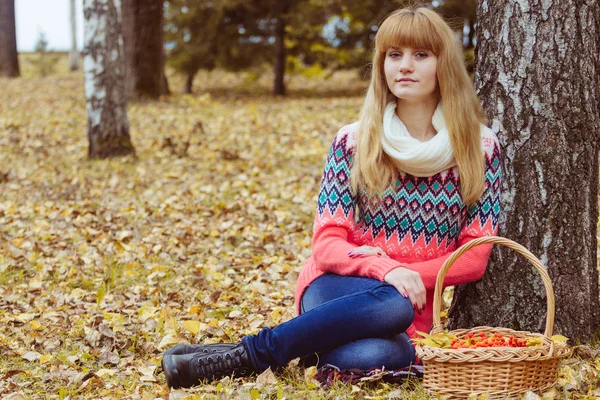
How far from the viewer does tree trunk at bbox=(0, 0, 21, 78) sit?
18406mm

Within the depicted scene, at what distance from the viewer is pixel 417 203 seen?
3.01 m

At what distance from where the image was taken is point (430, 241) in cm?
303

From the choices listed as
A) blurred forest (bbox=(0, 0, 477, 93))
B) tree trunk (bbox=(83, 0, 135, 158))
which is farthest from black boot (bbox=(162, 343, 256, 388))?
blurred forest (bbox=(0, 0, 477, 93))

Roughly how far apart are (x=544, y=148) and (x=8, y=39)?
18149 mm

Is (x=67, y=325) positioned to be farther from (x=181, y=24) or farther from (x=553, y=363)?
(x=181, y=24)

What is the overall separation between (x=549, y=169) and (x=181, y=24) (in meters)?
12.1

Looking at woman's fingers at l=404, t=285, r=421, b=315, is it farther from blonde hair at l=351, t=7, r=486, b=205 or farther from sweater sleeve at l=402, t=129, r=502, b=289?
blonde hair at l=351, t=7, r=486, b=205

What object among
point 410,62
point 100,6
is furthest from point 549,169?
point 100,6

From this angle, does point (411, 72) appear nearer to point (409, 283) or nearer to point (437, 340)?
point (409, 283)

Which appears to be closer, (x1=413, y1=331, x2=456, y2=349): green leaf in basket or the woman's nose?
(x1=413, y1=331, x2=456, y2=349): green leaf in basket

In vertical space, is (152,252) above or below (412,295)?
below

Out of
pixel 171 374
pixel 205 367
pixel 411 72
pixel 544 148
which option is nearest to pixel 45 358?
pixel 171 374

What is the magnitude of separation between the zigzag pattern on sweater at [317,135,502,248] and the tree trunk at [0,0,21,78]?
1744 centimetres

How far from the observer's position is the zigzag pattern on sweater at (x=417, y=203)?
2.97 meters
